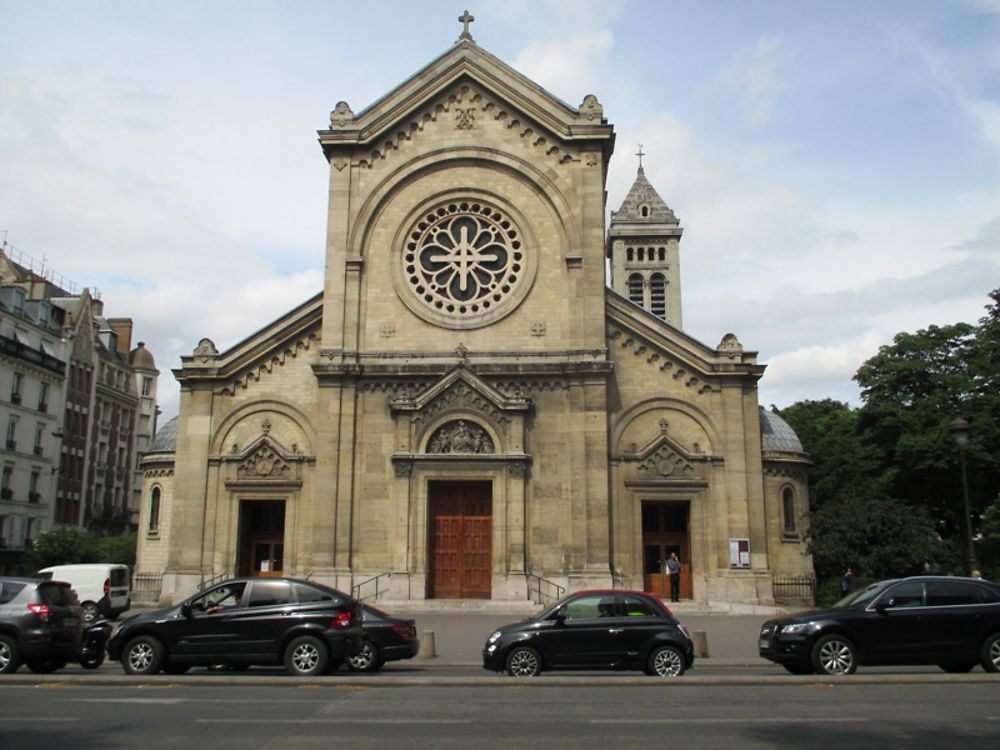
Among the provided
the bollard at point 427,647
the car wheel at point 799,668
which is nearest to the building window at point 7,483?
the bollard at point 427,647

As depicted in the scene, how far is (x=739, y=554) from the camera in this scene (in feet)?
106

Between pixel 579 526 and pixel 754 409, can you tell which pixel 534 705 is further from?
pixel 754 409

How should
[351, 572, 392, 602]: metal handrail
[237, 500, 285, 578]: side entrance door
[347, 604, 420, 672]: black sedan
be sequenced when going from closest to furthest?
[347, 604, 420, 672]: black sedan
[351, 572, 392, 602]: metal handrail
[237, 500, 285, 578]: side entrance door

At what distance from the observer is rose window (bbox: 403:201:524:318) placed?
116 feet

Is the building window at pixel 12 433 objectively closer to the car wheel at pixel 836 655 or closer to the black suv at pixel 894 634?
the black suv at pixel 894 634

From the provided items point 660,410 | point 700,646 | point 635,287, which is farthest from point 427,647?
point 635,287

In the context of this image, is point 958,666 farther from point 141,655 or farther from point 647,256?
point 647,256

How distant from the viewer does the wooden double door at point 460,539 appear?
3306cm

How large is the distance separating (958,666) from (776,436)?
68.2ft

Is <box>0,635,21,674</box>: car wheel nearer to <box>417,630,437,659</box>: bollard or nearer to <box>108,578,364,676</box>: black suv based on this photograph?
<box>108,578,364,676</box>: black suv

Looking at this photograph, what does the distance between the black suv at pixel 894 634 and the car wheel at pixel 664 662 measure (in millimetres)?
1657

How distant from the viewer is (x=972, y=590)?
56.1 feet

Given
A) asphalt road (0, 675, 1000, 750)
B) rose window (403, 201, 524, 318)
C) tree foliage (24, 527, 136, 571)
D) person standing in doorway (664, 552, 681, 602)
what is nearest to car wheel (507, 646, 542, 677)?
asphalt road (0, 675, 1000, 750)

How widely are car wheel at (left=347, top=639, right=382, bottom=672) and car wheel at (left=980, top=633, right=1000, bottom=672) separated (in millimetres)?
10804
